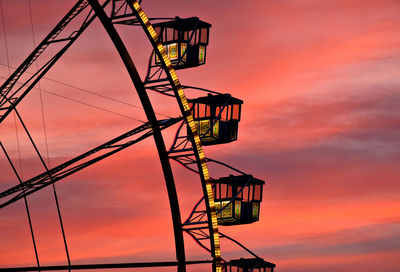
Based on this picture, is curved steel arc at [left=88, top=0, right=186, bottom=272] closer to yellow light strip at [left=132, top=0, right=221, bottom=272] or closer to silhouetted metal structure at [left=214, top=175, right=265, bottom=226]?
yellow light strip at [left=132, top=0, right=221, bottom=272]

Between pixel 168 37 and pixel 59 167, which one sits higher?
pixel 168 37

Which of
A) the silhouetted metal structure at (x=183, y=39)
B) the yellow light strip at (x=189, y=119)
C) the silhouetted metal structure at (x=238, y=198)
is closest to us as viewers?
the yellow light strip at (x=189, y=119)

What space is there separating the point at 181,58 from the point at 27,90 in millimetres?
8980

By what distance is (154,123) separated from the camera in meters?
35.4

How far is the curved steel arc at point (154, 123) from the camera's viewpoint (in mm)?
34844

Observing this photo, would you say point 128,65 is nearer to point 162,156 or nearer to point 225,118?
point 162,156

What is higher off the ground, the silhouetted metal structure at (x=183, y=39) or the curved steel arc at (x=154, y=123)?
the silhouetted metal structure at (x=183, y=39)

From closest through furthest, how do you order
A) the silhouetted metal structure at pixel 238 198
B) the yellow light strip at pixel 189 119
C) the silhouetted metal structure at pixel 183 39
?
the yellow light strip at pixel 189 119
the silhouetted metal structure at pixel 183 39
the silhouetted metal structure at pixel 238 198

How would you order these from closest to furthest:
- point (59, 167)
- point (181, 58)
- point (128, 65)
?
point (59, 167)
point (128, 65)
point (181, 58)

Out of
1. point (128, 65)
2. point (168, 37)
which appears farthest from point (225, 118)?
point (128, 65)

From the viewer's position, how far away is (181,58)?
3944 cm

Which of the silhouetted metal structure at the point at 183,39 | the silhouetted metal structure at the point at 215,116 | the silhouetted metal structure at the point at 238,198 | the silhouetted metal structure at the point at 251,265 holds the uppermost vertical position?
the silhouetted metal structure at the point at 183,39

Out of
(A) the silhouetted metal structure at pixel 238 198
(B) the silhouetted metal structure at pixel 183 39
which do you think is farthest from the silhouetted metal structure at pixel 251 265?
(B) the silhouetted metal structure at pixel 183 39

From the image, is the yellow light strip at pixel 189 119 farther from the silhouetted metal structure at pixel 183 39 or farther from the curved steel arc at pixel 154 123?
the silhouetted metal structure at pixel 183 39
